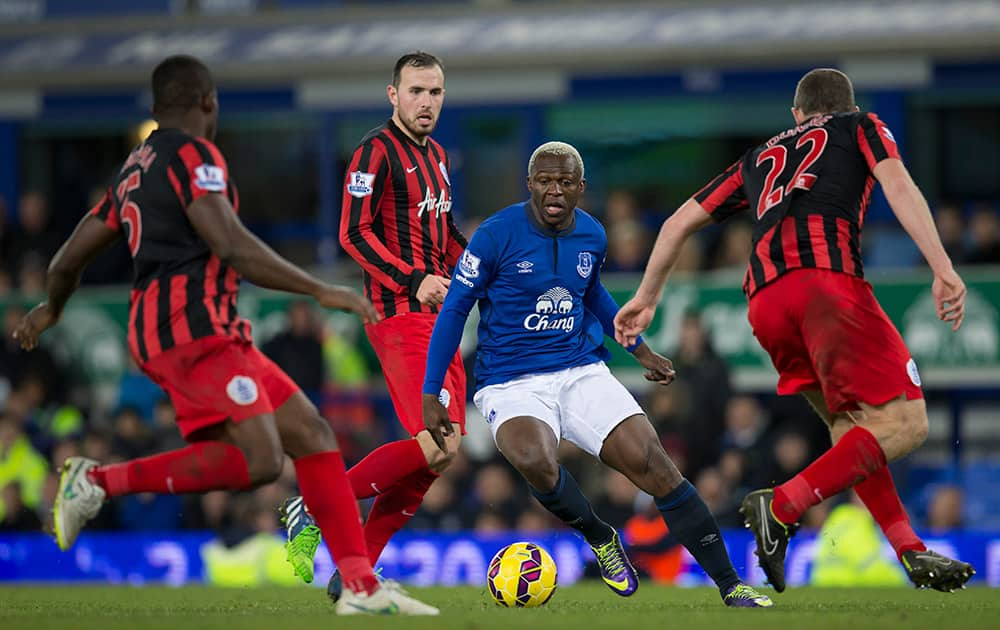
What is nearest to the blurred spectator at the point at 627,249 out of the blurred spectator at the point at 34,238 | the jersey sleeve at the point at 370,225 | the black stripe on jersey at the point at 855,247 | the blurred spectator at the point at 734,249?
the blurred spectator at the point at 734,249

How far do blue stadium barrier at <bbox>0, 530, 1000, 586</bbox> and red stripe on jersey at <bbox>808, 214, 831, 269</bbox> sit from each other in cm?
509

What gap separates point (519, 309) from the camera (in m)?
7.74

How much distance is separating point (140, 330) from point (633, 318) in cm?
233

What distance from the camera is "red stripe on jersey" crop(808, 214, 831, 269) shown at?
7039 mm

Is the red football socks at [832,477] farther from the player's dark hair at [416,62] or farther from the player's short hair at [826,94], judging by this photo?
the player's dark hair at [416,62]

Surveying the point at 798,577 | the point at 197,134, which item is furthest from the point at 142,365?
the point at 798,577

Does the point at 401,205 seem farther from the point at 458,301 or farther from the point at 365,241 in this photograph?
the point at 458,301

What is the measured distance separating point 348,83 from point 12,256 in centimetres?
406

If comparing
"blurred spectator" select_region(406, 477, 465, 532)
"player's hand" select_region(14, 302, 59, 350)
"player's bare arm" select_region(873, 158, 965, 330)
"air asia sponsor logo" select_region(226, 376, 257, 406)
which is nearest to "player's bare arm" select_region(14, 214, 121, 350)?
"player's hand" select_region(14, 302, 59, 350)

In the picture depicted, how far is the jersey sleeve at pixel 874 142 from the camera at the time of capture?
7035 millimetres

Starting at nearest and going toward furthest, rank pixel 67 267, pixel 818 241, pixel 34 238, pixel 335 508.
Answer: pixel 335 508 → pixel 67 267 → pixel 818 241 → pixel 34 238

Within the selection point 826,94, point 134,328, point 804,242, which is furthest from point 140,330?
point 826,94

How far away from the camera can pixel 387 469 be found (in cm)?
778

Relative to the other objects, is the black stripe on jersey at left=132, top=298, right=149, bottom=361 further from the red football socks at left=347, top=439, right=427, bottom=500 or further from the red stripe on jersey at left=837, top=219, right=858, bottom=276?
the red stripe on jersey at left=837, top=219, right=858, bottom=276
